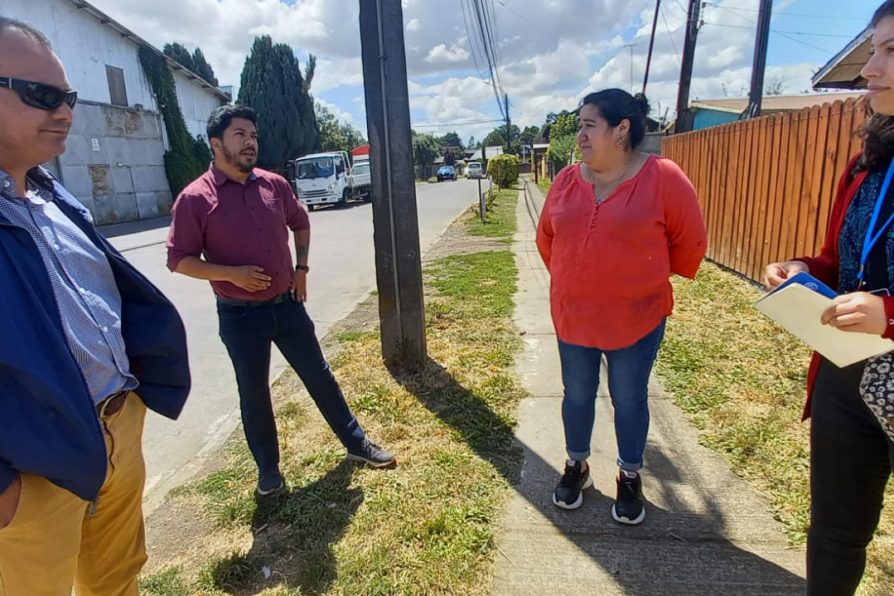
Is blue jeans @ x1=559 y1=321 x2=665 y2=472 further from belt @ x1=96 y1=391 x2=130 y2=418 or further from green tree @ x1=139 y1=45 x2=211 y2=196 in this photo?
green tree @ x1=139 y1=45 x2=211 y2=196

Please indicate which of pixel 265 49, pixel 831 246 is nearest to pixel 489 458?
pixel 831 246

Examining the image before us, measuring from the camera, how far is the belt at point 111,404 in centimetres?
150

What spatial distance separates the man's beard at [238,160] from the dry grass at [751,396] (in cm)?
275

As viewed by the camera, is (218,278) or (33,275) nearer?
(33,275)

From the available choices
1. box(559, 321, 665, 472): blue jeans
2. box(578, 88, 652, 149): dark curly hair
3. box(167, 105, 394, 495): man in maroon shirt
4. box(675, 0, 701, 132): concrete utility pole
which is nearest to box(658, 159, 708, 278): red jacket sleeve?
box(578, 88, 652, 149): dark curly hair

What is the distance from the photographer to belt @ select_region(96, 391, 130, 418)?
1495 millimetres

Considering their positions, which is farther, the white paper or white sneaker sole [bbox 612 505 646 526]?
white sneaker sole [bbox 612 505 646 526]

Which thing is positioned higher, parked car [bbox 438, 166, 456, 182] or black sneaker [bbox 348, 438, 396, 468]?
parked car [bbox 438, 166, 456, 182]

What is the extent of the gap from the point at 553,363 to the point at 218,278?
2.73m

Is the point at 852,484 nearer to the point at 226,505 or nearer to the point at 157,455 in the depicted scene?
the point at 226,505

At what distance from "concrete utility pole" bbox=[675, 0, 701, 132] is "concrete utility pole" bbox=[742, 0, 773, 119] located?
9.57ft

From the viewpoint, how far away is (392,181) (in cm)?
388

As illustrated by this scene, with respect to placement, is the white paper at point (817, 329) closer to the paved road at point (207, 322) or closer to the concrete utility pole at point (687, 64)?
the paved road at point (207, 322)

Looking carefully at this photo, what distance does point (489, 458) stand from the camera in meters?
2.96
